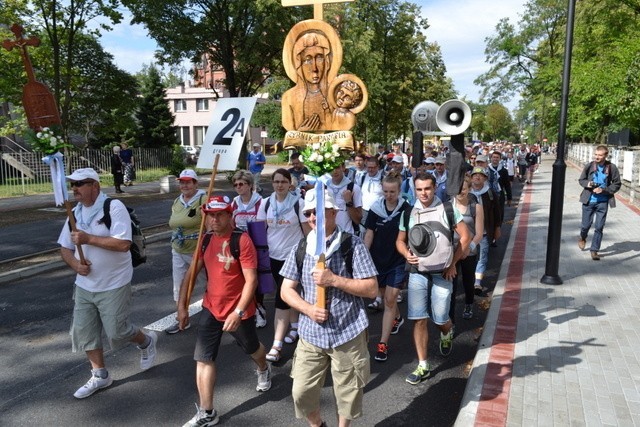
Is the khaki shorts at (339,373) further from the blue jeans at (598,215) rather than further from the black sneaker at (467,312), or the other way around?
the blue jeans at (598,215)

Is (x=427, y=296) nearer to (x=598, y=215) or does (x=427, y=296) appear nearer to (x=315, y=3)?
(x=315, y=3)

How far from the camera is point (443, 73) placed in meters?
43.4

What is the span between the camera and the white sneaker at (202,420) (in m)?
3.63

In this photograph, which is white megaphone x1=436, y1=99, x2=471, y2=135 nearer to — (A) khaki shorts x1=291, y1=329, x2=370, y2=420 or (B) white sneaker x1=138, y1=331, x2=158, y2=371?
(A) khaki shorts x1=291, y1=329, x2=370, y2=420

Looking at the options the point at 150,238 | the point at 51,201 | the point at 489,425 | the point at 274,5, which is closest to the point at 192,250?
the point at 489,425

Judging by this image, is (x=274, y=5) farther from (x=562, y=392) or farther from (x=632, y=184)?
(x=562, y=392)

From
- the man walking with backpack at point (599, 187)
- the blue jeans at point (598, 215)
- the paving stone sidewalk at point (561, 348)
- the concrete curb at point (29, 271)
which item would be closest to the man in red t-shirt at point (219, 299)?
the paving stone sidewalk at point (561, 348)

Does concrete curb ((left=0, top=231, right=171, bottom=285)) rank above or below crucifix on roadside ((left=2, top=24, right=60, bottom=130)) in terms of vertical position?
below

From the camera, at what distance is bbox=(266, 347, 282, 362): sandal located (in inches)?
187

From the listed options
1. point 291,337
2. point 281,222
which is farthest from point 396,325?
point 281,222

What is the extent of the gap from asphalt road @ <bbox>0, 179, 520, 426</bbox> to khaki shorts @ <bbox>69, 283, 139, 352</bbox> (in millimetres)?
480

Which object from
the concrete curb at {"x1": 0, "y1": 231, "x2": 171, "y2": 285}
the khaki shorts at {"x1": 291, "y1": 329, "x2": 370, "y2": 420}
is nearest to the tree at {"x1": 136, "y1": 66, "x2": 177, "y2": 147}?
the concrete curb at {"x1": 0, "y1": 231, "x2": 171, "y2": 285}

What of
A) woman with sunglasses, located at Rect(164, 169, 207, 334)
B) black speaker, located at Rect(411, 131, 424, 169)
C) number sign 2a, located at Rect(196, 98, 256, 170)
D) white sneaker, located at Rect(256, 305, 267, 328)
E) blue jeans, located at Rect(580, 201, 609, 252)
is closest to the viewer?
number sign 2a, located at Rect(196, 98, 256, 170)

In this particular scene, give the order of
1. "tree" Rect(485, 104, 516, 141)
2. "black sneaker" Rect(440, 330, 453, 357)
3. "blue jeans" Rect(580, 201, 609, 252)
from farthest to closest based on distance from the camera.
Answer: "tree" Rect(485, 104, 516, 141) → "blue jeans" Rect(580, 201, 609, 252) → "black sneaker" Rect(440, 330, 453, 357)
